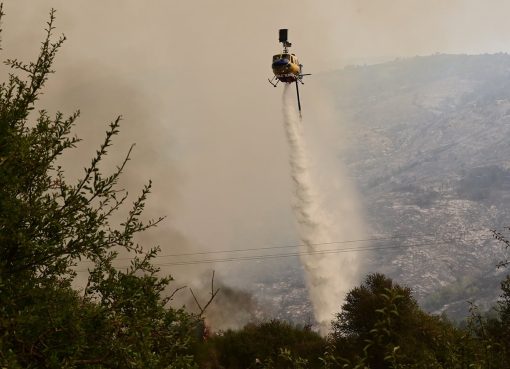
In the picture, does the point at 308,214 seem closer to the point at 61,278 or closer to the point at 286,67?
the point at 286,67

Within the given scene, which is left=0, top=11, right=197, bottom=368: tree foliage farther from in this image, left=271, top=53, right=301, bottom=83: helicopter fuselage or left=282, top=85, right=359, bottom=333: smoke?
left=282, top=85, right=359, bottom=333: smoke

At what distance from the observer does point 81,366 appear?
9227 millimetres

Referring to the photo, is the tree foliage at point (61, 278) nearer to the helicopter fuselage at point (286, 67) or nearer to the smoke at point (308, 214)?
the helicopter fuselage at point (286, 67)

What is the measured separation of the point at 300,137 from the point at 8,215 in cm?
11964

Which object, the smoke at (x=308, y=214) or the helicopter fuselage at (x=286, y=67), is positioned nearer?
the helicopter fuselage at (x=286, y=67)

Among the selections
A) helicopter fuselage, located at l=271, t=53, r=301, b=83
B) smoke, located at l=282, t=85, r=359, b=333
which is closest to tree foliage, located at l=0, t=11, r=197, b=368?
helicopter fuselage, located at l=271, t=53, r=301, b=83

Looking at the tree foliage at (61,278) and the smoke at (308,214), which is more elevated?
the smoke at (308,214)

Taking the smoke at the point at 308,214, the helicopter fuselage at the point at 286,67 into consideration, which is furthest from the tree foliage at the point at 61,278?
the smoke at the point at 308,214

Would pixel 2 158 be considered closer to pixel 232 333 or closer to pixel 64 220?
pixel 64 220

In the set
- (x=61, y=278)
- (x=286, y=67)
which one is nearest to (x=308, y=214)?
(x=286, y=67)

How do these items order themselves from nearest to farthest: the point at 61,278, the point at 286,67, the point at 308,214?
the point at 61,278, the point at 286,67, the point at 308,214

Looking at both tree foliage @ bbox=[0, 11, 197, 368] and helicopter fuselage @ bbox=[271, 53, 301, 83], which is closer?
tree foliage @ bbox=[0, 11, 197, 368]

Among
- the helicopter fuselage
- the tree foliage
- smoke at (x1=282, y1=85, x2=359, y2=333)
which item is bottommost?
the tree foliage

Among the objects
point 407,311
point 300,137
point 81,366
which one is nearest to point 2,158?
point 81,366
